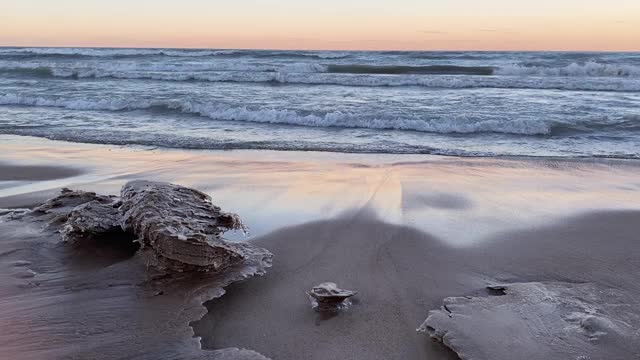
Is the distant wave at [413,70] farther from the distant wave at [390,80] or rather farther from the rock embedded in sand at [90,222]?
the rock embedded in sand at [90,222]

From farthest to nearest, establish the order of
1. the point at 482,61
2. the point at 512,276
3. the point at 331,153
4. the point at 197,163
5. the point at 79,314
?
1. the point at 482,61
2. the point at 331,153
3. the point at 197,163
4. the point at 512,276
5. the point at 79,314

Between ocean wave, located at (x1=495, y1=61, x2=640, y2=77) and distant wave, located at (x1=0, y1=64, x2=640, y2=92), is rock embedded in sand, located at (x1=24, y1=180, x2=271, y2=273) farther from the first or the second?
ocean wave, located at (x1=495, y1=61, x2=640, y2=77)

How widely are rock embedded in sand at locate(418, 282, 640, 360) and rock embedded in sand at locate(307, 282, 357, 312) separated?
53 centimetres

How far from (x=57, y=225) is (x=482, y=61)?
1257 inches

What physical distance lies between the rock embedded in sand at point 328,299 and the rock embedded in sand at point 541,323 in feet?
1.75

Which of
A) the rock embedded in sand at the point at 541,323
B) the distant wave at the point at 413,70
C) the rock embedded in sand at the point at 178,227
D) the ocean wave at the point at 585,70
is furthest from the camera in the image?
the distant wave at the point at 413,70

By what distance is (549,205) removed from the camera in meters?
5.77

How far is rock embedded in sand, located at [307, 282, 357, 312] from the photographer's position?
3.44 metres

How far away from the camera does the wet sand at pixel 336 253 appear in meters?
3.11

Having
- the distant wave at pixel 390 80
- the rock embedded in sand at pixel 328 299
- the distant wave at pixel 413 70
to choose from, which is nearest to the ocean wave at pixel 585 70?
the distant wave at pixel 413 70

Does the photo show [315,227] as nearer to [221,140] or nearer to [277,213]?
[277,213]

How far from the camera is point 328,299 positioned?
344 cm

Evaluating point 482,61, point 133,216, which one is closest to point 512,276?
point 133,216

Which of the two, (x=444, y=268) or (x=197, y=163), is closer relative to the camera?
(x=444, y=268)
